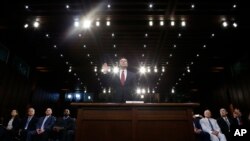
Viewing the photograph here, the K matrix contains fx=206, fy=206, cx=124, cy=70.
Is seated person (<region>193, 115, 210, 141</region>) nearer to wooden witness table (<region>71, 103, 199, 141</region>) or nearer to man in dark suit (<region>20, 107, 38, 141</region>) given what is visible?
wooden witness table (<region>71, 103, 199, 141</region>)

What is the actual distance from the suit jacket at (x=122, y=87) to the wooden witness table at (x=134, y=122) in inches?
27.4

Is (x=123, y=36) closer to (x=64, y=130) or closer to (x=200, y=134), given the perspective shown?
(x=64, y=130)

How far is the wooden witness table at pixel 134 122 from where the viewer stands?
7.57 ft

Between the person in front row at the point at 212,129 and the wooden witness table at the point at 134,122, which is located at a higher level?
the wooden witness table at the point at 134,122

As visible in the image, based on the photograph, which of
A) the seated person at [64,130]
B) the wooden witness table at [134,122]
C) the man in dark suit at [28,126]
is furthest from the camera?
the seated person at [64,130]

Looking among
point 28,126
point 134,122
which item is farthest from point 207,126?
point 28,126

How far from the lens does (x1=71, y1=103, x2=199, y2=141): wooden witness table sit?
90.8 inches

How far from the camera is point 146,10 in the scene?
307 inches

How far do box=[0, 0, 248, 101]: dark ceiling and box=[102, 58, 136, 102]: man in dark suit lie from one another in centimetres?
471

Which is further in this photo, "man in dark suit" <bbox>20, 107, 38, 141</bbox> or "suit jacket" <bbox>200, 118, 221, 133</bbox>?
"man in dark suit" <bbox>20, 107, 38, 141</bbox>

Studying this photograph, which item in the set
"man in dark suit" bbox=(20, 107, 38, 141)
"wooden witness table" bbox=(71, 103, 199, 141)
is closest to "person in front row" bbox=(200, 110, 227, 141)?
"wooden witness table" bbox=(71, 103, 199, 141)

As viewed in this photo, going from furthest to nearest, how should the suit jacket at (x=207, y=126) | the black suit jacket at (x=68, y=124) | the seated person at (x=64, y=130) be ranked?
the black suit jacket at (x=68, y=124), the seated person at (x=64, y=130), the suit jacket at (x=207, y=126)

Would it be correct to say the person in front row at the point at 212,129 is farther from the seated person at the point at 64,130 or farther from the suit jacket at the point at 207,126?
the seated person at the point at 64,130

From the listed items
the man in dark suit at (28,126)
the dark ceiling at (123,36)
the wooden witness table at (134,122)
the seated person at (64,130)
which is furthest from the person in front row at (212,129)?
the dark ceiling at (123,36)
